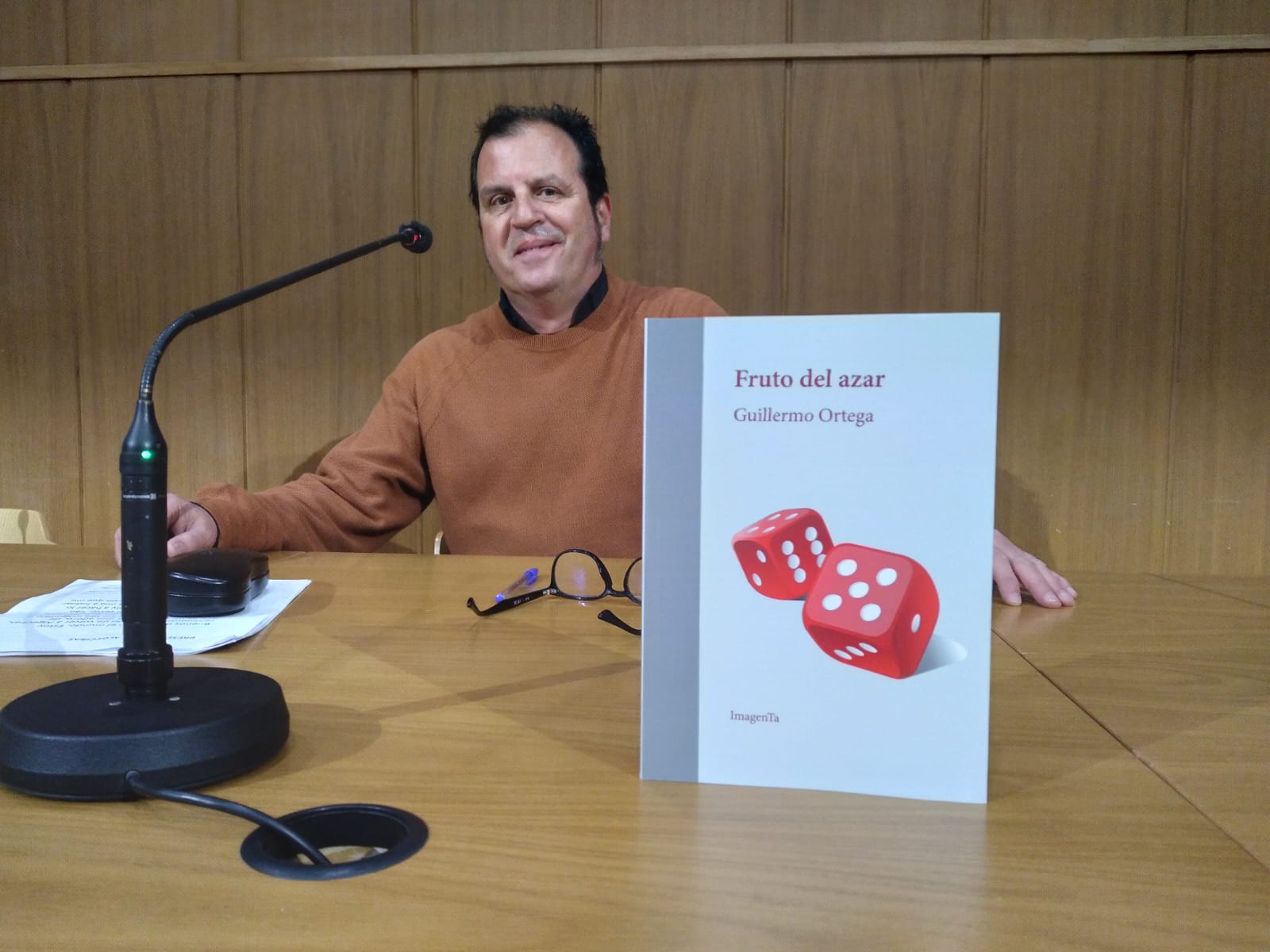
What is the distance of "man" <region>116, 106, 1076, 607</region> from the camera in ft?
5.49

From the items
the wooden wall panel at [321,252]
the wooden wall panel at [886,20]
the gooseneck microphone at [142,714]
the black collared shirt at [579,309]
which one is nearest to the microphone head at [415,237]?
the gooseneck microphone at [142,714]

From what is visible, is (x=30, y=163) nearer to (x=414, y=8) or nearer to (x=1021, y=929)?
(x=414, y=8)

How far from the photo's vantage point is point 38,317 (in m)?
2.71

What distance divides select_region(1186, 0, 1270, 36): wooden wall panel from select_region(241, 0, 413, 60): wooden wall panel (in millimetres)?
2091

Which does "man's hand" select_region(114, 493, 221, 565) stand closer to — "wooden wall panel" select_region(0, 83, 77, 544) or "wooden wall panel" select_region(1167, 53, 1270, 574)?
"wooden wall panel" select_region(0, 83, 77, 544)

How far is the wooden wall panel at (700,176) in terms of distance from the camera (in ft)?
7.92

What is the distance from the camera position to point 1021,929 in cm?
36

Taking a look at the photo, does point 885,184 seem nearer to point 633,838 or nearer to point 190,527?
point 190,527

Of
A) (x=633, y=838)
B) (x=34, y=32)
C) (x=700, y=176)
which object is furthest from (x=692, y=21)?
(x=633, y=838)

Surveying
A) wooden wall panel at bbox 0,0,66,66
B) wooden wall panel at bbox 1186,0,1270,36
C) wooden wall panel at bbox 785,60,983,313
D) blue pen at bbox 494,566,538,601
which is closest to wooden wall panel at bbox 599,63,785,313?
wooden wall panel at bbox 785,60,983,313

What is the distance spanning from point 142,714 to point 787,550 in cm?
37

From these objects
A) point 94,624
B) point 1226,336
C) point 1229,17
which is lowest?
point 94,624

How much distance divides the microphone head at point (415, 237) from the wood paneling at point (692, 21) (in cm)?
191

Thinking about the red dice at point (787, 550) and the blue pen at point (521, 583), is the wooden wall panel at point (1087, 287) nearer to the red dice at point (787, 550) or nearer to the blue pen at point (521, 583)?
the blue pen at point (521, 583)
